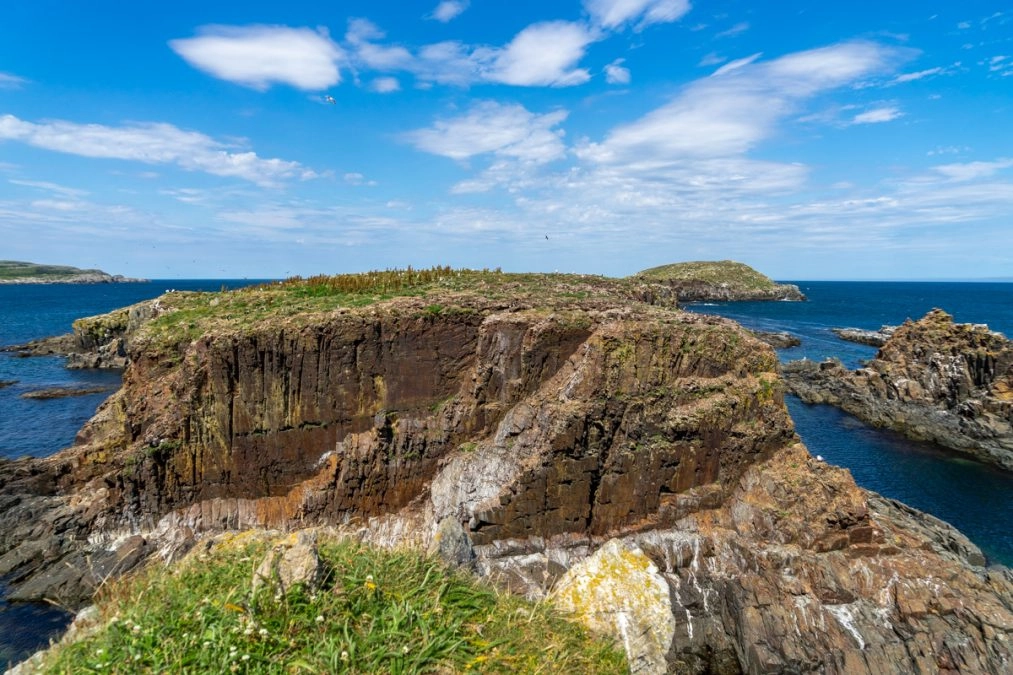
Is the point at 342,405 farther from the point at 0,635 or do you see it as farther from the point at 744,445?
the point at 744,445

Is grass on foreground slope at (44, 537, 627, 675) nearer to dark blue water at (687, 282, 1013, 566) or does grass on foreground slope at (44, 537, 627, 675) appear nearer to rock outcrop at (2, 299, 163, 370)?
dark blue water at (687, 282, 1013, 566)

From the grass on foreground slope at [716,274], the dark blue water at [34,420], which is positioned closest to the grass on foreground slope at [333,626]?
the dark blue water at [34,420]

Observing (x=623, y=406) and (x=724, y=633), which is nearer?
(x=724, y=633)

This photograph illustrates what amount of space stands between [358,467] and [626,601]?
13.8 m

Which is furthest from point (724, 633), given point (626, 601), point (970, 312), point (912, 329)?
point (970, 312)

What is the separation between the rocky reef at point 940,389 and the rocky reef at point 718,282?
84.6 m

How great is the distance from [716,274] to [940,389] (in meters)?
114

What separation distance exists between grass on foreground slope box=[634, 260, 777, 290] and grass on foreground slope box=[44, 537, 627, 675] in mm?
142851

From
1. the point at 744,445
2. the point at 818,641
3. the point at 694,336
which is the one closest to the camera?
the point at 818,641

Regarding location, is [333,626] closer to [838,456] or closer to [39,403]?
[838,456]

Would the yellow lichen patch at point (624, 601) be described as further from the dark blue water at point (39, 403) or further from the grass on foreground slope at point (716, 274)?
the grass on foreground slope at point (716, 274)

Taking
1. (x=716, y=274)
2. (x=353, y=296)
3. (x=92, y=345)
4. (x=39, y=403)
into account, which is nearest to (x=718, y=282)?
(x=716, y=274)

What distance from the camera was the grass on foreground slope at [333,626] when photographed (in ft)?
17.1

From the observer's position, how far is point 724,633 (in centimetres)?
1720
